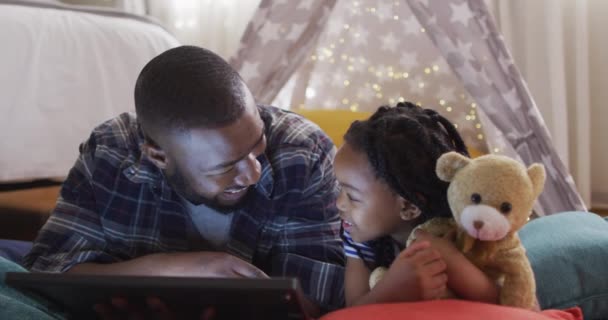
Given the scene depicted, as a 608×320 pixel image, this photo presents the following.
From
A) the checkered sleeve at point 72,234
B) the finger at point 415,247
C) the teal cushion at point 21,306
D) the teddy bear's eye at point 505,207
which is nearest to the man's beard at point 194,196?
the checkered sleeve at point 72,234

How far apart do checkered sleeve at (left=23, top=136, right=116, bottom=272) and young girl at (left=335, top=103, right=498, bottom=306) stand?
47cm

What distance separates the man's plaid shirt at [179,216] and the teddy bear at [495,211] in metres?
0.34

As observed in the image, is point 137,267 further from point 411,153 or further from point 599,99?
point 599,99

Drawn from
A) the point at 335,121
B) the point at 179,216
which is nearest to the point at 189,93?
the point at 179,216

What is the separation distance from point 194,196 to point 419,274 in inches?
16.4

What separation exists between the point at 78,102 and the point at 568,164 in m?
1.52

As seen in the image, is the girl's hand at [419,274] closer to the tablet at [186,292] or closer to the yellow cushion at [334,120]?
the tablet at [186,292]

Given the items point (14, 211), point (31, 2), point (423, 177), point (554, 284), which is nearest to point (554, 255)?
point (554, 284)

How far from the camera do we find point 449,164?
0.74 meters

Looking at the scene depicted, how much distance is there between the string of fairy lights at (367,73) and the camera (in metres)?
2.00

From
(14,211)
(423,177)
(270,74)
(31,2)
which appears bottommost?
(14,211)

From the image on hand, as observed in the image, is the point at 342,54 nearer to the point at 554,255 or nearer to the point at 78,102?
the point at 78,102

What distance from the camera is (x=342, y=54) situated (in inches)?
85.5

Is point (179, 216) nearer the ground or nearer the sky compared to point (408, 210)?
nearer the ground
